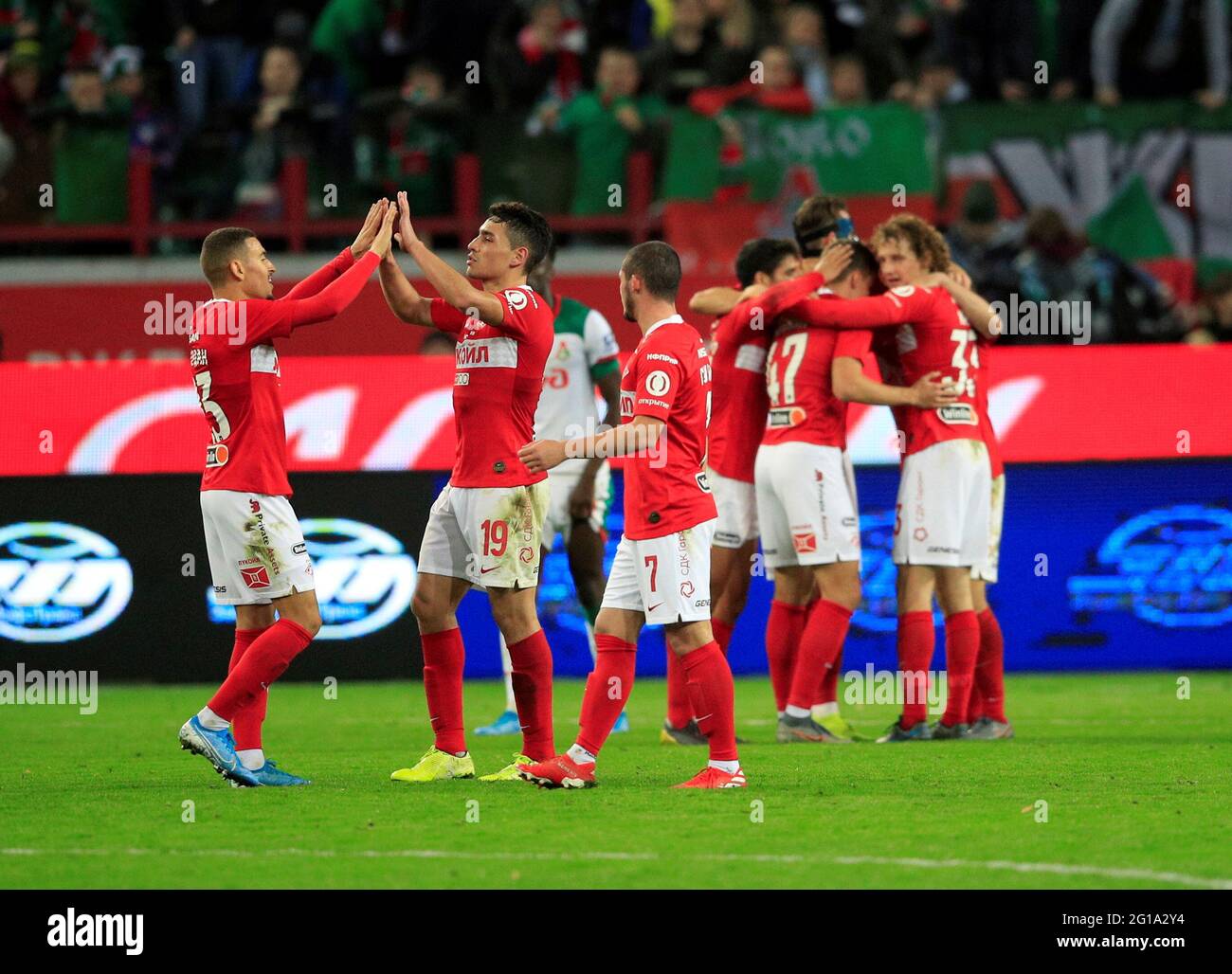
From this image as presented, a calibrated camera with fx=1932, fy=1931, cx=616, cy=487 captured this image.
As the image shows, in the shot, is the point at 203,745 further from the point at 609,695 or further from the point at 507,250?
the point at 507,250

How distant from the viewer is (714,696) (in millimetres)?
7098

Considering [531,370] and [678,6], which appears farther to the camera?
[678,6]

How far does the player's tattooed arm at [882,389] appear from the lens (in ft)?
29.0

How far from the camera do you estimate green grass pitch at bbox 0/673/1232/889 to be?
543 centimetres

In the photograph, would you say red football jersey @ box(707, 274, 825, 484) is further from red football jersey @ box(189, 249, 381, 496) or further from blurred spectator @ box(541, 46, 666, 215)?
blurred spectator @ box(541, 46, 666, 215)

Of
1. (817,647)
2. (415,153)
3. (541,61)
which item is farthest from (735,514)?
(541,61)

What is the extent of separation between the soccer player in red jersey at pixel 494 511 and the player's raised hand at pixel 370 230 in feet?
0.37

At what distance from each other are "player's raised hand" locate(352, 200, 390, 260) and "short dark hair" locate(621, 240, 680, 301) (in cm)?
99

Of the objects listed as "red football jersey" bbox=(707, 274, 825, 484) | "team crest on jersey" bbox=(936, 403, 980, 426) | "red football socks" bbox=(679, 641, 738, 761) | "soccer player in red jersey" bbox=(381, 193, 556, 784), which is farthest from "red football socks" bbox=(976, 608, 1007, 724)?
"soccer player in red jersey" bbox=(381, 193, 556, 784)

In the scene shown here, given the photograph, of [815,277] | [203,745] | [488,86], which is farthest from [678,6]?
[203,745]

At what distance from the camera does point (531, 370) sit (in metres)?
7.51

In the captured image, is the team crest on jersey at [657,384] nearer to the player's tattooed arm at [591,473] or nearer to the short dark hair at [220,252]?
the short dark hair at [220,252]

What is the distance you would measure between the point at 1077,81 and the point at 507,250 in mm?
10947
